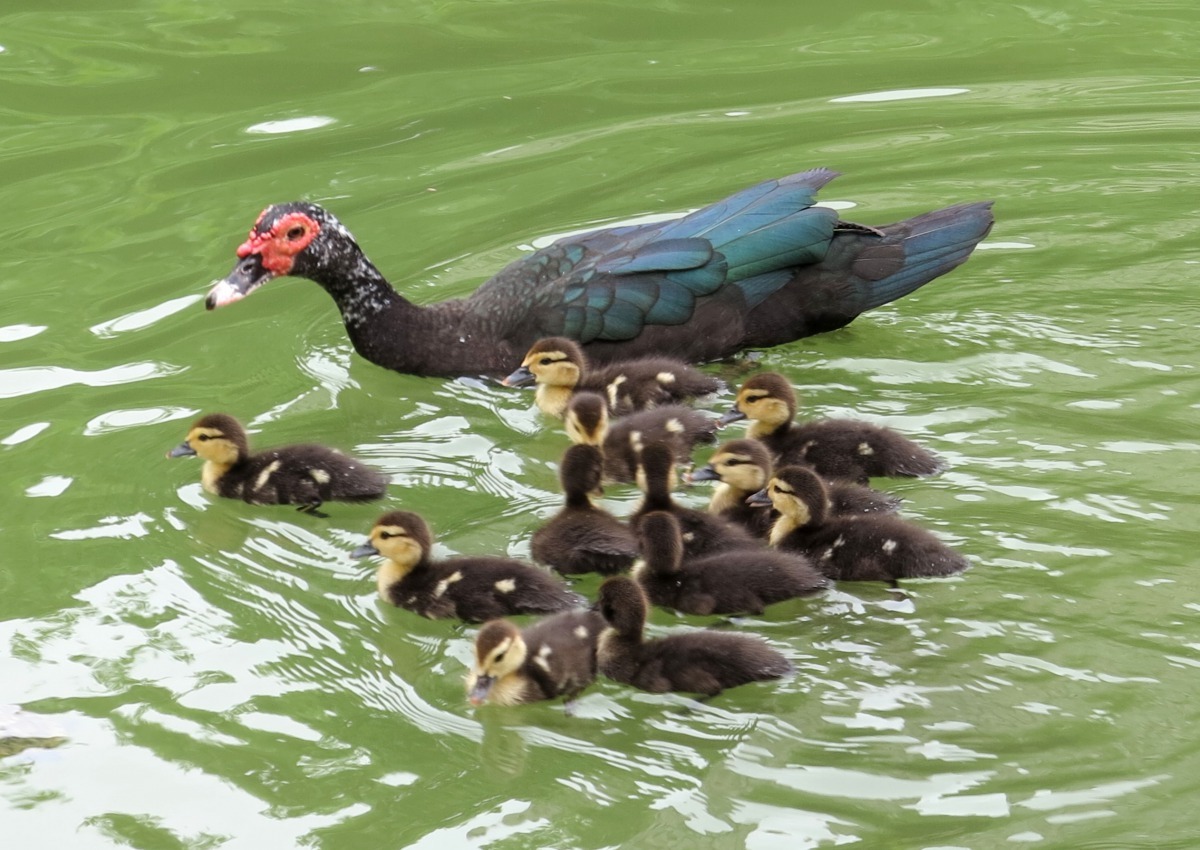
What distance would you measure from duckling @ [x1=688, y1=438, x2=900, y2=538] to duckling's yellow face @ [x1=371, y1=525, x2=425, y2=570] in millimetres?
1042

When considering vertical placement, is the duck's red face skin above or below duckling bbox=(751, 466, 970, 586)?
above

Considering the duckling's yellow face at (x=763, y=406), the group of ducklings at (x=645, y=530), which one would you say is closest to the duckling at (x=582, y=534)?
the group of ducklings at (x=645, y=530)

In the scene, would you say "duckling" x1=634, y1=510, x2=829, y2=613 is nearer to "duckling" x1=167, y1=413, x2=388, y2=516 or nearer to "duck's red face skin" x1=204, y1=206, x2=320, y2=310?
"duckling" x1=167, y1=413, x2=388, y2=516

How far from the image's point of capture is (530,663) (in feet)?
16.1

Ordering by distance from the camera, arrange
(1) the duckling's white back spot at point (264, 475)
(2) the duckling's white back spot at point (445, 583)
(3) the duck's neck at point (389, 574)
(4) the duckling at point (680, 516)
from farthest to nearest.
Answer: (1) the duckling's white back spot at point (264, 475)
(4) the duckling at point (680, 516)
(3) the duck's neck at point (389, 574)
(2) the duckling's white back spot at point (445, 583)

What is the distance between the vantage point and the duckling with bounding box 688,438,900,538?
19.1ft

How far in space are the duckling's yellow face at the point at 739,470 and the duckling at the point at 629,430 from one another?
24 cm

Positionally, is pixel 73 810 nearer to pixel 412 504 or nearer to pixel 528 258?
pixel 412 504

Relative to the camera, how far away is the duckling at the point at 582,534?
5625mm

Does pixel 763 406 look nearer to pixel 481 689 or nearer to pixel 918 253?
pixel 918 253

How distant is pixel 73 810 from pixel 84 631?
3.04 ft

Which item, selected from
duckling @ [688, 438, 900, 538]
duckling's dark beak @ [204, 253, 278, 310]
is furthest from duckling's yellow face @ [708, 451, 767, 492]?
duckling's dark beak @ [204, 253, 278, 310]

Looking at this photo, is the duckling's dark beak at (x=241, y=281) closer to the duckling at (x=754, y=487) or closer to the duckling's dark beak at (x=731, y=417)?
the duckling's dark beak at (x=731, y=417)

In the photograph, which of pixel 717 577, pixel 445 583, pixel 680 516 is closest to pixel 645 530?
pixel 717 577
